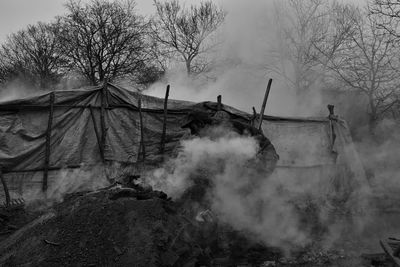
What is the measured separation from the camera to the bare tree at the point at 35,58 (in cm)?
2394

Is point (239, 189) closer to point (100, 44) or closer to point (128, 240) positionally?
point (128, 240)

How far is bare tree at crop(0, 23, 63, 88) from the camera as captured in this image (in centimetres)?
2394

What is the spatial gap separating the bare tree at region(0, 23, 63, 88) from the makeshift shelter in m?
15.8

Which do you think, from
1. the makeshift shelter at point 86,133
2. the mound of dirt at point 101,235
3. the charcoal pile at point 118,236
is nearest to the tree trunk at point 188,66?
the makeshift shelter at point 86,133

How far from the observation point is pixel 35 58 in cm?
2581

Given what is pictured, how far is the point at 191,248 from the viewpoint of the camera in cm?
502

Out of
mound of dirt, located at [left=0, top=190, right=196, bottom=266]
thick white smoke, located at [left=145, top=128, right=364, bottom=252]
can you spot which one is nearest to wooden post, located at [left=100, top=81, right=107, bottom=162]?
thick white smoke, located at [left=145, top=128, right=364, bottom=252]

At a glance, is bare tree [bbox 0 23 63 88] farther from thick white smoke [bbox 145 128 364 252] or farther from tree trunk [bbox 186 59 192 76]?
thick white smoke [bbox 145 128 364 252]

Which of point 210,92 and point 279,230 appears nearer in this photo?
point 279,230

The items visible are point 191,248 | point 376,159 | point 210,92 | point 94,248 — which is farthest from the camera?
point 210,92

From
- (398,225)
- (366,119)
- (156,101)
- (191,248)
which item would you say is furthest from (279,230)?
(366,119)

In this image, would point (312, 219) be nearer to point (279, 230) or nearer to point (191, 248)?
point (279, 230)

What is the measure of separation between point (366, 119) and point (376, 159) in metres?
3.89

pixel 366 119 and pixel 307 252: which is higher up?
pixel 366 119
